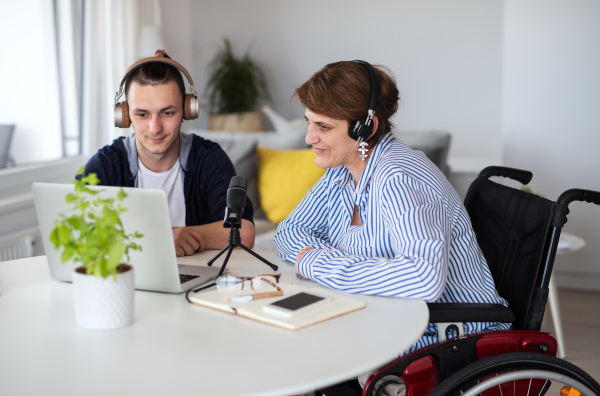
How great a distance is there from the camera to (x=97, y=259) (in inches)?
41.9

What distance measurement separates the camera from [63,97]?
147 inches

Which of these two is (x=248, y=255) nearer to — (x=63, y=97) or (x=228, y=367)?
(x=228, y=367)

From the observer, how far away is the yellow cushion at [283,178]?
3.52m

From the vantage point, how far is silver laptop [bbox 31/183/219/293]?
121 cm

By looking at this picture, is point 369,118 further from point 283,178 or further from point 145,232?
point 283,178

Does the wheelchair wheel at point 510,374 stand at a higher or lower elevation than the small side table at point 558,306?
higher

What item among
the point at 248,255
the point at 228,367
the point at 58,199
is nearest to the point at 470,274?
the point at 248,255

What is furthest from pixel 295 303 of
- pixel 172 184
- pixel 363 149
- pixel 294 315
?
pixel 172 184

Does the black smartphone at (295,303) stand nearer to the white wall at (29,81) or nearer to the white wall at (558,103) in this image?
the white wall at (29,81)

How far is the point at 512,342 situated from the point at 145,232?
0.78 meters

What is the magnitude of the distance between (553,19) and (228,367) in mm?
3392

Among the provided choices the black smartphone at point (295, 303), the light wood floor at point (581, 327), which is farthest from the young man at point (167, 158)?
the light wood floor at point (581, 327)

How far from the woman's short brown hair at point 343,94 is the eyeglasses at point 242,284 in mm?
464

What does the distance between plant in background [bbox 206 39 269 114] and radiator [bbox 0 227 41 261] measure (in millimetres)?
2110
